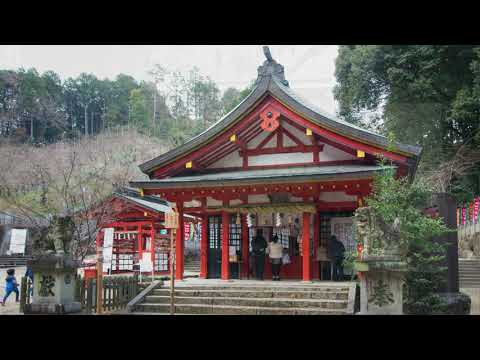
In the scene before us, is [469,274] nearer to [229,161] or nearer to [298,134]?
[298,134]

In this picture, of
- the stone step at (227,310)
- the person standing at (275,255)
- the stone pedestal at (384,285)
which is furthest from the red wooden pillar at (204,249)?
the stone pedestal at (384,285)

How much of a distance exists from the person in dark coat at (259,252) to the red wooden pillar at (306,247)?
1733mm

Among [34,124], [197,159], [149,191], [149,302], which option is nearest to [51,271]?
[149,302]

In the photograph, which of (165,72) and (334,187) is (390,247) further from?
(165,72)

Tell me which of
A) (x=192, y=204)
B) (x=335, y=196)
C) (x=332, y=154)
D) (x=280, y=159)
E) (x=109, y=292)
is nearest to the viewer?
(x=109, y=292)

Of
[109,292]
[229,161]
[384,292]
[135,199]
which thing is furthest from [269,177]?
[135,199]

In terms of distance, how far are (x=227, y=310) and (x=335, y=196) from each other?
16.7 ft

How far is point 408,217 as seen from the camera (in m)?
11.1

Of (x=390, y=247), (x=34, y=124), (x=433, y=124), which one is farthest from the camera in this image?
(x=34, y=124)

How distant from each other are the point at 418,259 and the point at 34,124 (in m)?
46.1

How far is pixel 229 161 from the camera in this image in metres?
17.4

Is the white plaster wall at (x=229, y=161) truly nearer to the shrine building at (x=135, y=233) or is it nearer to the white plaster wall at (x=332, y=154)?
the white plaster wall at (x=332, y=154)

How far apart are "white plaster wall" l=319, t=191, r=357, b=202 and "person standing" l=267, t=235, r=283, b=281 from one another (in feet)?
6.56

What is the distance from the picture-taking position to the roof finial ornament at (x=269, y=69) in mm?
16469
